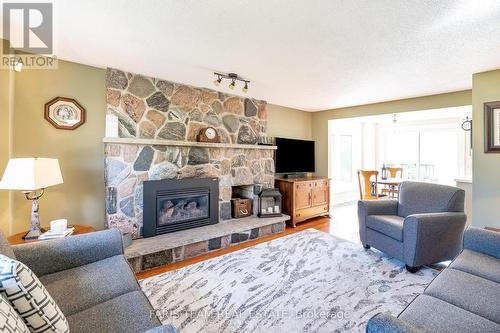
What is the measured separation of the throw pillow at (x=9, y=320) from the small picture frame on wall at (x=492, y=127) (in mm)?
4228

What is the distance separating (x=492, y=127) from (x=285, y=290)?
309cm

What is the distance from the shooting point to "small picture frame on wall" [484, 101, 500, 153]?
2689 millimetres

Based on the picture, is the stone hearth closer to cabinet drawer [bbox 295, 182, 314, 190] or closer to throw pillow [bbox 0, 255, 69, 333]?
cabinet drawer [bbox 295, 182, 314, 190]

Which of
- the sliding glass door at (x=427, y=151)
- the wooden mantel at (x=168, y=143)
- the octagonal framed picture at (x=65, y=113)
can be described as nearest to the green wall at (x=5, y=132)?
the octagonal framed picture at (x=65, y=113)

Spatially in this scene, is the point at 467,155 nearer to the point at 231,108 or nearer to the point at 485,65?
the point at 485,65

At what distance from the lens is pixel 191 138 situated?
345 centimetres

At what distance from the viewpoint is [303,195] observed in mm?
4270

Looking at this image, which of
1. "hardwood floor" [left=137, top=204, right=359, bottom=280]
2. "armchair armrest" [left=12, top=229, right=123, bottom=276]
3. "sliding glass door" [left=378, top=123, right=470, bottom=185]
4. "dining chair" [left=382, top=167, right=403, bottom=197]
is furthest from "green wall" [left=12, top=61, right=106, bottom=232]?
"sliding glass door" [left=378, top=123, right=470, bottom=185]

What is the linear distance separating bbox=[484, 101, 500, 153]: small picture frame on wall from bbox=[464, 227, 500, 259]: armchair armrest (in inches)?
59.2

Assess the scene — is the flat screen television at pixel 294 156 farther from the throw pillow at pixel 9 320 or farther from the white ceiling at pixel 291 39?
the throw pillow at pixel 9 320

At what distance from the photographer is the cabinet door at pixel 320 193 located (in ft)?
14.6

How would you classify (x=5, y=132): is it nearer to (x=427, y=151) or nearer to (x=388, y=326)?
(x=388, y=326)

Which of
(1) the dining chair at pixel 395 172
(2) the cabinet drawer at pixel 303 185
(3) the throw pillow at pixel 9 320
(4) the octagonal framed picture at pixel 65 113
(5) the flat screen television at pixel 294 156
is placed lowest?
(3) the throw pillow at pixel 9 320

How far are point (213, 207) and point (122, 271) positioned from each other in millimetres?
1989
